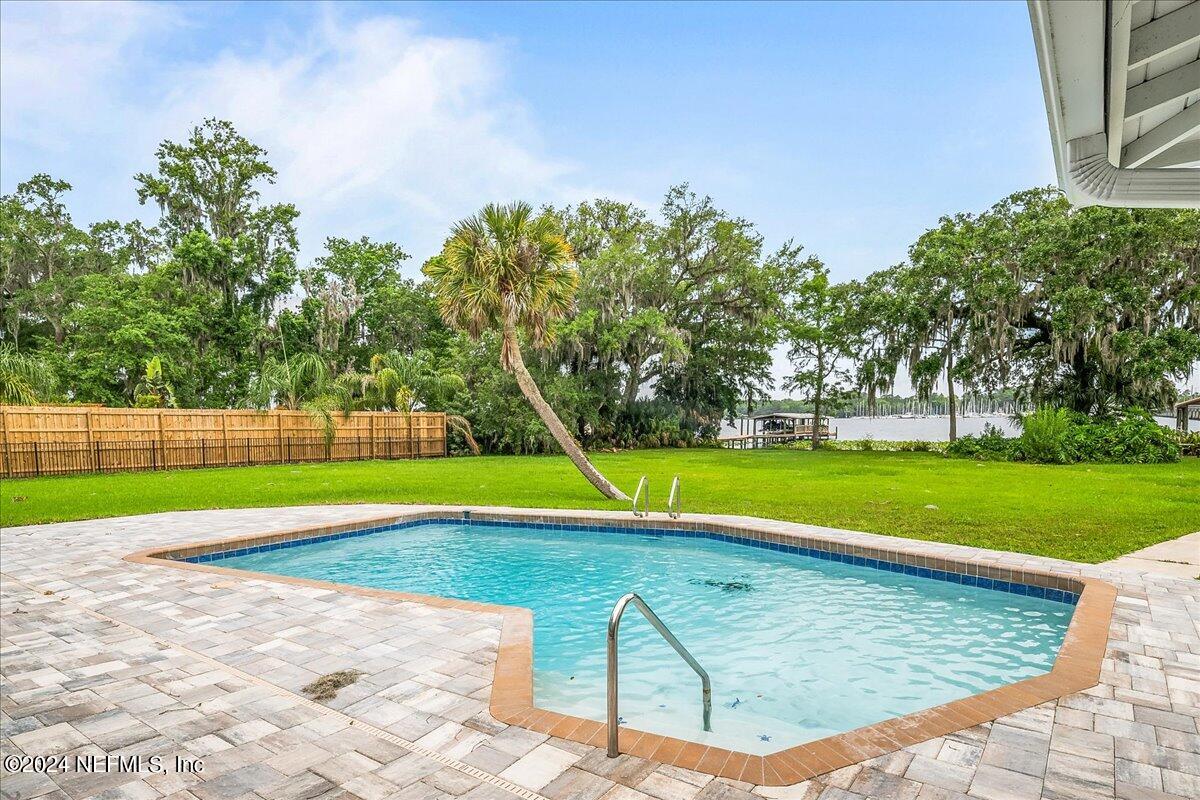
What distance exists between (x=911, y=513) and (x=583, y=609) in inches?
208

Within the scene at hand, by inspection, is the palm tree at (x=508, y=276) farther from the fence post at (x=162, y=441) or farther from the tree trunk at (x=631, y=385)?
the tree trunk at (x=631, y=385)

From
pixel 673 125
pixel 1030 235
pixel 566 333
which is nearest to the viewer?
pixel 673 125

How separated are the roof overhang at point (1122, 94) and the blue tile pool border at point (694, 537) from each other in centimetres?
337

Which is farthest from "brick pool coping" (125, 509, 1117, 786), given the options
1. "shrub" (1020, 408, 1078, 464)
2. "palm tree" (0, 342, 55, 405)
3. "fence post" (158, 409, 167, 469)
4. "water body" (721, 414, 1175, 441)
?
"water body" (721, 414, 1175, 441)

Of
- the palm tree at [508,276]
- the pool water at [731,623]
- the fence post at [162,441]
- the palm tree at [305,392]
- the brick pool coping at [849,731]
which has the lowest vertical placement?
the pool water at [731,623]

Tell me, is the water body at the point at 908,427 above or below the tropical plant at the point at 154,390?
below

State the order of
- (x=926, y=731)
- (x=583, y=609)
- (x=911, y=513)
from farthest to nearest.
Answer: (x=911, y=513), (x=583, y=609), (x=926, y=731)

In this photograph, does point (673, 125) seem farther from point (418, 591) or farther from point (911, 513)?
point (418, 591)

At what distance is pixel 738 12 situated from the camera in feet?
26.9

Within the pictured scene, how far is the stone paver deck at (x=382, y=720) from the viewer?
7.32 ft

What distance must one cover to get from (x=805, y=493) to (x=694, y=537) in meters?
4.12

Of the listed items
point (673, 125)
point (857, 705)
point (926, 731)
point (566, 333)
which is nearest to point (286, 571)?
point (857, 705)

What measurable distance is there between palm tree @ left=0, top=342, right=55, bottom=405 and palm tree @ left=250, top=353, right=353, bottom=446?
478 cm

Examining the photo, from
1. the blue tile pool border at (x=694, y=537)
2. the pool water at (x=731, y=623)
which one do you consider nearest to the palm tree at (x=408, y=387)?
the blue tile pool border at (x=694, y=537)
